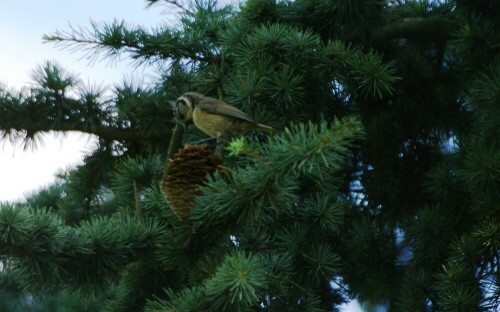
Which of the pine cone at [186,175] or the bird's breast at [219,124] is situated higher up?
the bird's breast at [219,124]

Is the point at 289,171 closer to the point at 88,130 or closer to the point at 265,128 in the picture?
the point at 265,128

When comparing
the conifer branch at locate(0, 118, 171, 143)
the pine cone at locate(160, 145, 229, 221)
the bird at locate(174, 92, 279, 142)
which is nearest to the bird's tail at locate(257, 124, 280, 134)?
the bird at locate(174, 92, 279, 142)

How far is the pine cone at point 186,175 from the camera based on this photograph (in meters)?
2.56

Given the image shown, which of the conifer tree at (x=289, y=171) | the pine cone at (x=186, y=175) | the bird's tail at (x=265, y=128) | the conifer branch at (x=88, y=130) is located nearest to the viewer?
the conifer tree at (x=289, y=171)

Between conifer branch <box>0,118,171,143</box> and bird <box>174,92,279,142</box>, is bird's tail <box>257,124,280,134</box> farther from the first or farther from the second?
conifer branch <box>0,118,171,143</box>

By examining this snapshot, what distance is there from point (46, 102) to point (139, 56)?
1.25ft

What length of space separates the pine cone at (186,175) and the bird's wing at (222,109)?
263 mm

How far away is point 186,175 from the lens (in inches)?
102

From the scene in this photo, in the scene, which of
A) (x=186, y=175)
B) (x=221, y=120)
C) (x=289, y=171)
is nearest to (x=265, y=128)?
(x=221, y=120)

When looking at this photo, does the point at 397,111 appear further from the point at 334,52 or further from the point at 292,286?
the point at 292,286

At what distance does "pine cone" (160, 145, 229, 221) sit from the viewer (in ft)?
8.40

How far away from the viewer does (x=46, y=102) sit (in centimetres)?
336

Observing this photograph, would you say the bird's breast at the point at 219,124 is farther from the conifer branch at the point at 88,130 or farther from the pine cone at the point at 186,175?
the conifer branch at the point at 88,130

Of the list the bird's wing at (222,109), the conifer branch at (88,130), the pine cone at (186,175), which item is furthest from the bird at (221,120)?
the conifer branch at (88,130)
